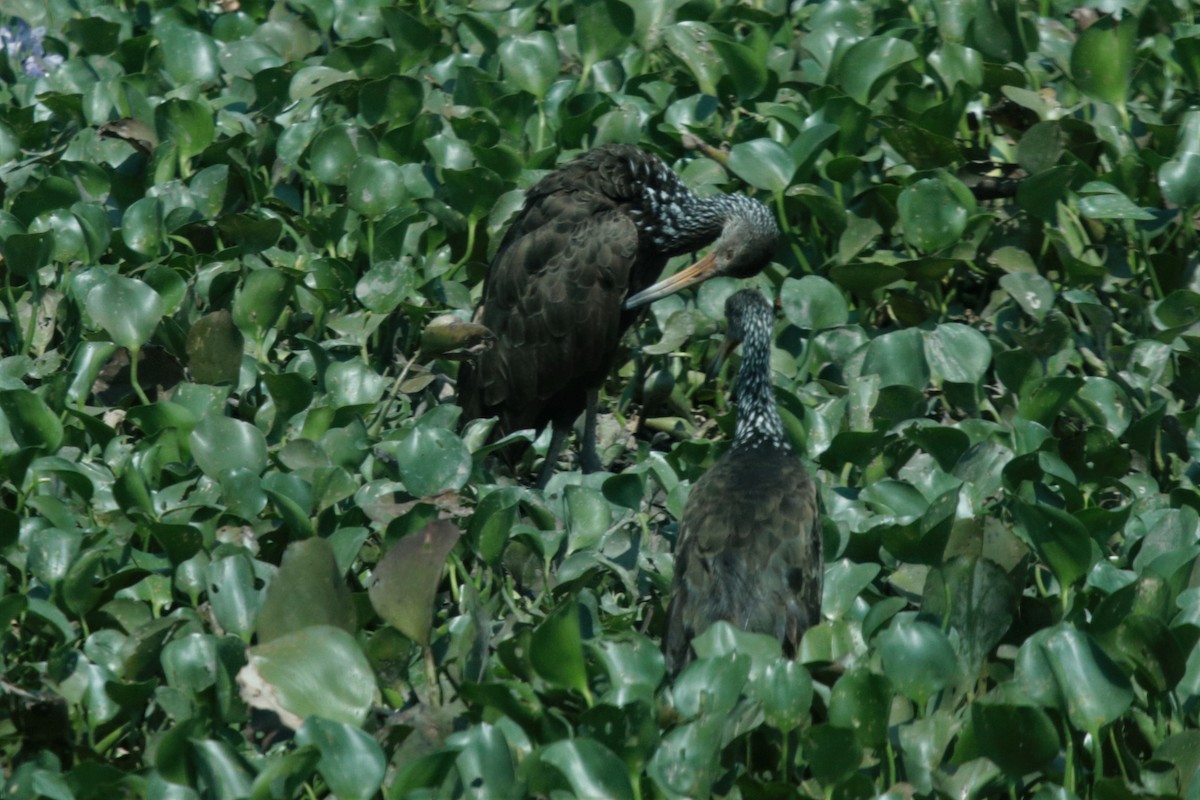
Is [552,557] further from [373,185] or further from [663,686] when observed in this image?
[373,185]

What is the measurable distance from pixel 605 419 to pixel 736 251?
0.90 metres

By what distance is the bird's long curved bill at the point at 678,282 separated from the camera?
641cm

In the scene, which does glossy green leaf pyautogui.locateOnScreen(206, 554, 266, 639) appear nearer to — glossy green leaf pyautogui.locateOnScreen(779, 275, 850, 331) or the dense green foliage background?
the dense green foliage background

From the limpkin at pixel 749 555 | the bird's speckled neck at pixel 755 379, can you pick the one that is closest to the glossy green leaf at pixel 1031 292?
the bird's speckled neck at pixel 755 379

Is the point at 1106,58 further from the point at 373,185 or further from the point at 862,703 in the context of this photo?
the point at 862,703

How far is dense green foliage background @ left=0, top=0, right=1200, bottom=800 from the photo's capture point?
13.1ft

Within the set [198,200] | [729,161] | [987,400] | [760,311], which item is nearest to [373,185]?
[198,200]

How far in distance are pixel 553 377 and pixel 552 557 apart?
5.04 ft

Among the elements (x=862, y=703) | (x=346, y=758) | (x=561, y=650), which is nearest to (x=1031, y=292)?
(x=862, y=703)

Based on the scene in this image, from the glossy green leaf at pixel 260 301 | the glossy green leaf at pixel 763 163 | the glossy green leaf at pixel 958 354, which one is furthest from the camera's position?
the glossy green leaf at pixel 763 163

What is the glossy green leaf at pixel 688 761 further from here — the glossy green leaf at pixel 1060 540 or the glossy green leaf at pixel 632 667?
the glossy green leaf at pixel 1060 540

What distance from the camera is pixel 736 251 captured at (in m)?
6.41

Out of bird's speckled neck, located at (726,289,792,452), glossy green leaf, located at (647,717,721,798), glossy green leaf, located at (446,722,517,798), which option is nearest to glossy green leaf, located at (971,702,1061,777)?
glossy green leaf, located at (647,717,721,798)

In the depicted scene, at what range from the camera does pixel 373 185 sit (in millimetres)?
6590
